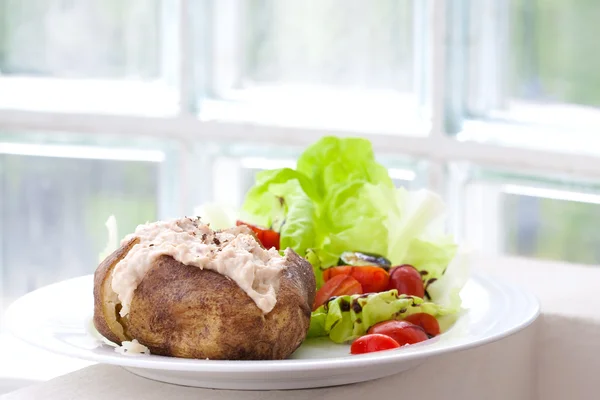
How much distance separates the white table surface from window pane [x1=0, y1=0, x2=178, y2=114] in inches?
86.3

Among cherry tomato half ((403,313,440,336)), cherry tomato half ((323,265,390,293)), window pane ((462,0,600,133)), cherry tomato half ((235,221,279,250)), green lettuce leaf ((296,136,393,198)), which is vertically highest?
window pane ((462,0,600,133))

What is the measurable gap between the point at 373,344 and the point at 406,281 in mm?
244

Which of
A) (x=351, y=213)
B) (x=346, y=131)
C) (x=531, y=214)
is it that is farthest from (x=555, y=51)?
(x=351, y=213)

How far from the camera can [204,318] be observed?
1.11 m

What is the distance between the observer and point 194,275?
3.69 ft

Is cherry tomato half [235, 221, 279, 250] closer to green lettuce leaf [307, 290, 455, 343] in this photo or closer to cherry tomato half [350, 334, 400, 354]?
green lettuce leaf [307, 290, 455, 343]

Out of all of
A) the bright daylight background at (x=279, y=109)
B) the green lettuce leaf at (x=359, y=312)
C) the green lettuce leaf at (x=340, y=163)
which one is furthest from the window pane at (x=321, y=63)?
the green lettuce leaf at (x=359, y=312)

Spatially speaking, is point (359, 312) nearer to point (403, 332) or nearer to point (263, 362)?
point (403, 332)

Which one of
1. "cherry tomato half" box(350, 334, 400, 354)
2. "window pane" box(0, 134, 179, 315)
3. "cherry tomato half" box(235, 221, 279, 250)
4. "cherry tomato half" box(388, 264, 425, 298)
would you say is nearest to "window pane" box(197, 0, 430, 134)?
"window pane" box(0, 134, 179, 315)

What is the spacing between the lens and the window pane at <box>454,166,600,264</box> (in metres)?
3.09

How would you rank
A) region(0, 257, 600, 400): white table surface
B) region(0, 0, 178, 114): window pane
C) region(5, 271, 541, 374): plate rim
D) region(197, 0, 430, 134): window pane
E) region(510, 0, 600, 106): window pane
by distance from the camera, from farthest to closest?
region(0, 0, 178, 114): window pane, region(197, 0, 430, 134): window pane, region(510, 0, 600, 106): window pane, region(0, 257, 600, 400): white table surface, region(5, 271, 541, 374): plate rim

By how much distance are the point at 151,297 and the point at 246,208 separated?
641 millimetres

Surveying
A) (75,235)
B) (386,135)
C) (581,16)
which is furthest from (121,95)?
(581,16)

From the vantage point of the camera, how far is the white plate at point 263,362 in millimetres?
1047
